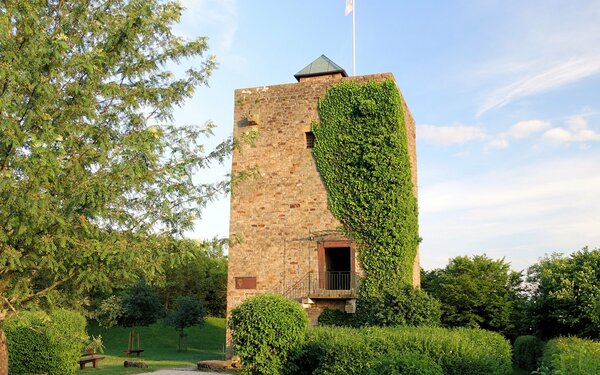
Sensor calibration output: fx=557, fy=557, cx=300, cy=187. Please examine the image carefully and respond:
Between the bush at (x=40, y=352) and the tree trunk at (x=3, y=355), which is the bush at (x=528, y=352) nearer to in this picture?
the bush at (x=40, y=352)

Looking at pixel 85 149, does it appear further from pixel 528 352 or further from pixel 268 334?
pixel 528 352

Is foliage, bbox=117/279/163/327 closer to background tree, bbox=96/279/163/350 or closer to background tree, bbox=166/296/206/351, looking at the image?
background tree, bbox=96/279/163/350

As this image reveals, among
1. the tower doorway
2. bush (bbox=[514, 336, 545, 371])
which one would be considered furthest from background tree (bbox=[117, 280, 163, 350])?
bush (bbox=[514, 336, 545, 371])

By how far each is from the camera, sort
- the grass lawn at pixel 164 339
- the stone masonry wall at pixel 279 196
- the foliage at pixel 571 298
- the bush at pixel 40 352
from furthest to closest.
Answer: the grass lawn at pixel 164 339 < the stone masonry wall at pixel 279 196 < the foliage at pixel 571 298 < the bush at pixel 40 352

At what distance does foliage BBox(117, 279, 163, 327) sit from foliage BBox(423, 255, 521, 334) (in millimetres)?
15048

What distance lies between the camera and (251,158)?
20.6 m

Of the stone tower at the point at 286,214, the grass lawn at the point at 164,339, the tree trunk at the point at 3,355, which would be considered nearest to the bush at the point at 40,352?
the stone tower at the point at 286,214

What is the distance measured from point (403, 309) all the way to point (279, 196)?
5994 mm

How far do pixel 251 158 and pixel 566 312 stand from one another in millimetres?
12235

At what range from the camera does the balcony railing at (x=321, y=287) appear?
18500mm

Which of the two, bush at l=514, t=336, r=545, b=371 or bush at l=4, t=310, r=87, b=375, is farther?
bush at l=514, t=336, r=545, b=371

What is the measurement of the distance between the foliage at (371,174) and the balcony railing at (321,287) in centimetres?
47

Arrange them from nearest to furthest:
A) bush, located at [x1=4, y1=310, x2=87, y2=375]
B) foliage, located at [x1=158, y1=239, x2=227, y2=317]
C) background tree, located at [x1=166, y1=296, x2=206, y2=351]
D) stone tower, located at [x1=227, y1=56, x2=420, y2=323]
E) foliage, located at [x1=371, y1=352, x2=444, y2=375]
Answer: foliage, located at [x1=371, y1=352, x2=444, y2=375] < bush, located at [x1=4, y1=310, x2=87, y2=375] < stone tower, located at [x1=227, y1=56, x2=420, y2=323] < background tree, located at [x1=166, y1=296, x2=206, y2=351] < foliage, located at [x1=158, y1=239, x2=227, y2=317]

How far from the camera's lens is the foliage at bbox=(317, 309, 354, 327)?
18.5 metres
